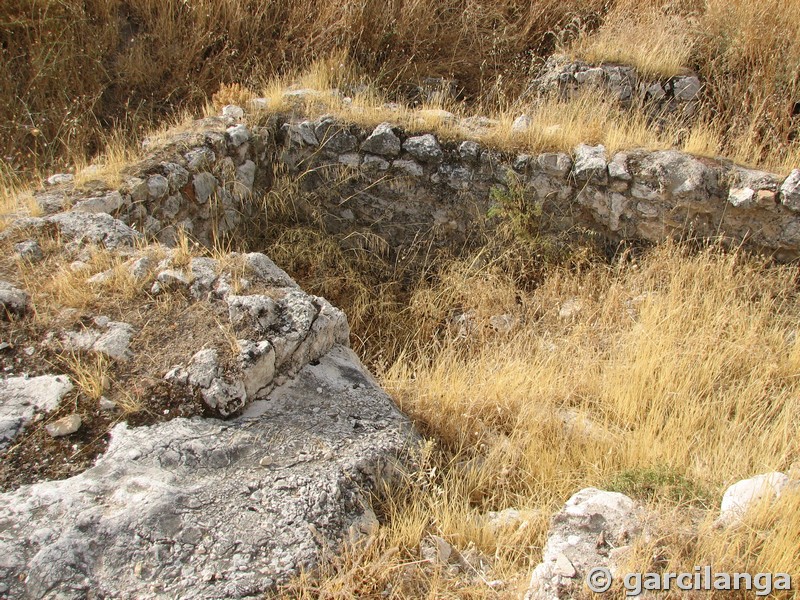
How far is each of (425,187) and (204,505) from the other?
3612mm

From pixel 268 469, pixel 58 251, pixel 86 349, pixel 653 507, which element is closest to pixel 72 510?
pixel 268 469

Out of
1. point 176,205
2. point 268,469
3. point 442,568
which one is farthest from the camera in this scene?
point 176,205

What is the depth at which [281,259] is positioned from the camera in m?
5.07

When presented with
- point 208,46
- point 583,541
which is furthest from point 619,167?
point 208,46

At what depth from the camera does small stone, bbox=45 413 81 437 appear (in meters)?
2.64

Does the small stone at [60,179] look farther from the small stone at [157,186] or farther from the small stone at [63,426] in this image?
the small stone at [63,426]

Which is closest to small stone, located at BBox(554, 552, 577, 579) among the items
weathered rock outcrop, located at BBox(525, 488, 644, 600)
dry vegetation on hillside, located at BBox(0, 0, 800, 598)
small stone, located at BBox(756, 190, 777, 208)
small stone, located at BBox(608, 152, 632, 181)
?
weathered rock outcrop, located at BBox(525, 488, 644, 600)

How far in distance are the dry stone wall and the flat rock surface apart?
2289 mm

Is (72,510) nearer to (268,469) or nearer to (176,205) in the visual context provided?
(268,469)

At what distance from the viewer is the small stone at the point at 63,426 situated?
264cm

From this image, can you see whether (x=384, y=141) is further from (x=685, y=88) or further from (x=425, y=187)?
(x=685, y=88)

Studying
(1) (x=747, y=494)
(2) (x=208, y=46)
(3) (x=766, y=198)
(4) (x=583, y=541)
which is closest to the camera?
(4) (x=583, y=541)

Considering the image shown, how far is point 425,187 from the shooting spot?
542 cm

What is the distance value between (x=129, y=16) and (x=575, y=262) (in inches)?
233
